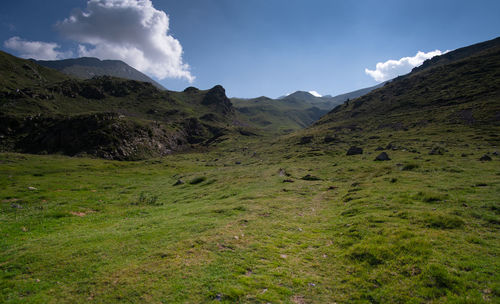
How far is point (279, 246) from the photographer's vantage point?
1457 cm

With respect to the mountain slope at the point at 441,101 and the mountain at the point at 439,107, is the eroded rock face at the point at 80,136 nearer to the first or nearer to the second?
the mountain at the point at 439,107

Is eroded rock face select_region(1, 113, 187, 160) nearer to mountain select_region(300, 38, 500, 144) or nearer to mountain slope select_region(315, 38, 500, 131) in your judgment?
mountain select_region(300, 38, 500, 144)

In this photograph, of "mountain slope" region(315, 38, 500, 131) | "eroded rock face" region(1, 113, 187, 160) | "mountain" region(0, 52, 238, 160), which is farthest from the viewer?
"mountain" region(0, 52, 238, 160)

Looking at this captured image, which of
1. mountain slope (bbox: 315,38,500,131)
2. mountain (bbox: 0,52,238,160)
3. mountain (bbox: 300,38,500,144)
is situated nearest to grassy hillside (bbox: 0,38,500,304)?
mountain (bbox: 300,38,500,144)

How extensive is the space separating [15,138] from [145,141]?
58545 mm

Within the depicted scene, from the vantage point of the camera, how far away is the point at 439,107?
12181cm

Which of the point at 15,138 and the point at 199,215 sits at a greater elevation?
the point at 15,138

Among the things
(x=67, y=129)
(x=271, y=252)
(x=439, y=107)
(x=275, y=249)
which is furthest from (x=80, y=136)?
(x=439, y=107)

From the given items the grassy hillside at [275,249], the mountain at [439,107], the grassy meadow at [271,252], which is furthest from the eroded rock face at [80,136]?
the mountain at [439,107]

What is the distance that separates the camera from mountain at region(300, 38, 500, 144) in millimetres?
89650

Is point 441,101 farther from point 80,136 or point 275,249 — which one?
point 80,136

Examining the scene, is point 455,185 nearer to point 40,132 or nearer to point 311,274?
point 311,274

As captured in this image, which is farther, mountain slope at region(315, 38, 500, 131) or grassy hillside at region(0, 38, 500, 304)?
mountain slope at region(315, 38, 500, 131)

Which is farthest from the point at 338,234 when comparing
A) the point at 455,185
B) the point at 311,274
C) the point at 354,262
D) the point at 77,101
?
the point at 77,101
